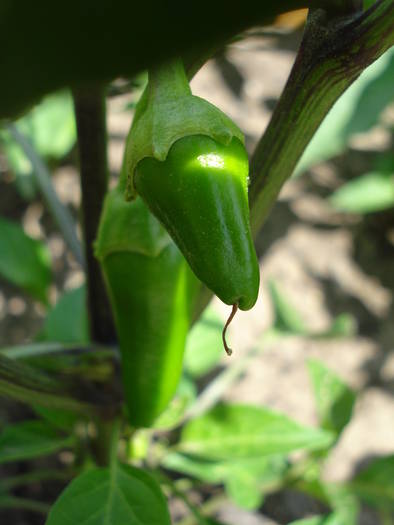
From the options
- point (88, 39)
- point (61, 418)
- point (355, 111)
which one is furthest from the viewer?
point (355, 111)

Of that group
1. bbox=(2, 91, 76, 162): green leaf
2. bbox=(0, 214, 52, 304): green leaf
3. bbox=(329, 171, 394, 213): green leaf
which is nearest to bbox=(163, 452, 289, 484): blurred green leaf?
bbox=(0, 214, 52, 304): green leaf

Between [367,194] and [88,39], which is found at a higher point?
[88,39]

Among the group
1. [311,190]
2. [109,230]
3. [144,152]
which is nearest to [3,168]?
[311,190]

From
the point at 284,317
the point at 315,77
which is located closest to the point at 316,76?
the point at 315,77

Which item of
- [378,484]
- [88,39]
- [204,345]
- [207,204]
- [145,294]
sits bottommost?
[378,484]

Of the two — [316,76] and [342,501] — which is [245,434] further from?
[316,76]

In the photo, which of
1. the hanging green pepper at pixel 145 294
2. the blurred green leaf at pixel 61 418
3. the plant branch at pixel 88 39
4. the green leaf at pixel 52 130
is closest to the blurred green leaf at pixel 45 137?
the green leaf at pixel 52 130

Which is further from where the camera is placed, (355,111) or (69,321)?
(355,111)

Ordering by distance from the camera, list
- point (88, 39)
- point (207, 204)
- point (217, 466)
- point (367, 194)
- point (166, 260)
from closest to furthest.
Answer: point (88, 39) < point (207, 204) < point (166, 260) < point (217, 466) < point (367, 194)
